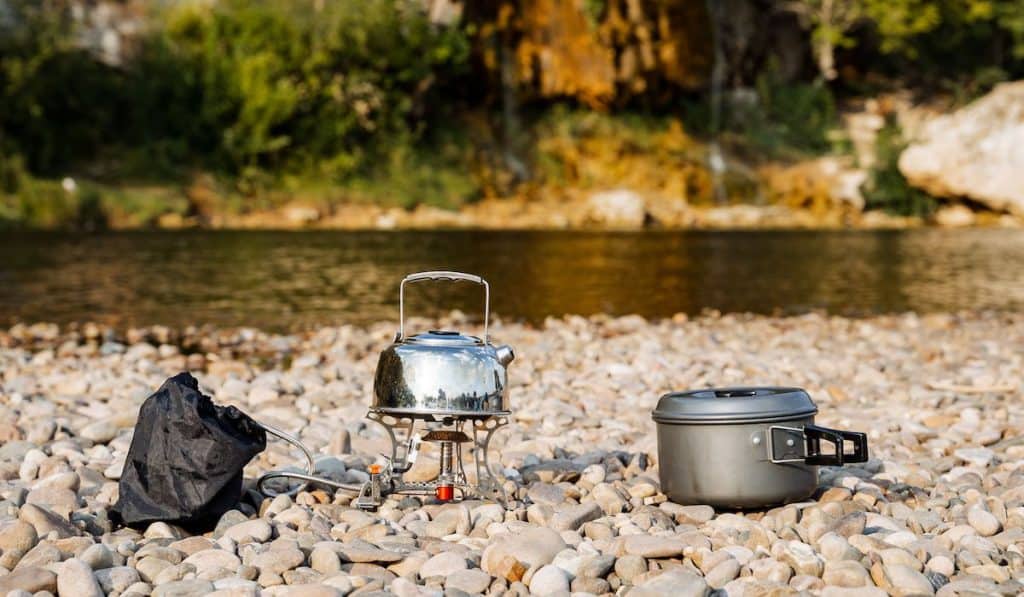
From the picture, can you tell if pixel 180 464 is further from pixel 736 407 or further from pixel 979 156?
pixel 979 156

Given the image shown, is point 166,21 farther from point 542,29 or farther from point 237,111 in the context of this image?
point 542,29

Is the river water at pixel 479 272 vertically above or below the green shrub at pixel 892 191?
below

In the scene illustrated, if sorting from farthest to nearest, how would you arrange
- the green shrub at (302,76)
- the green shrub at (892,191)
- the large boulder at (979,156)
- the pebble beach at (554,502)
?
the green shrub at (892,191) < the green shrub at (302,76) < the large boulder at (979,156) < the pebble beach at (554,502)

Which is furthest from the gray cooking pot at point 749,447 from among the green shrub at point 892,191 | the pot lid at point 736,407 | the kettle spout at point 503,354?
the green shrub at point 892,191

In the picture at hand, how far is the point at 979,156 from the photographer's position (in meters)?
29.5

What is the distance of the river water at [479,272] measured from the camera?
43.3 ft

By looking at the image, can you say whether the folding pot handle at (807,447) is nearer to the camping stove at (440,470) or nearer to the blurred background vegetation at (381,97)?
the camping stove at (440,470)

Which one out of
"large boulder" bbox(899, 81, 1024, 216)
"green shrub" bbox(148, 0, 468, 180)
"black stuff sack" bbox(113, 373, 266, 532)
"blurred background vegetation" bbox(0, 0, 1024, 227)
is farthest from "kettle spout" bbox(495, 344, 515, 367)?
"large boulder" bbox(899, 81, 1024, 216)

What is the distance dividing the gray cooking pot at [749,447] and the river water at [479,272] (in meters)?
7.74

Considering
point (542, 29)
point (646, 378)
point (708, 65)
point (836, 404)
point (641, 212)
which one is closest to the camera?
point (836, 404)

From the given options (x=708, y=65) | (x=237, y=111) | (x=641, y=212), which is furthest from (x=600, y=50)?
(x=237, y=111)

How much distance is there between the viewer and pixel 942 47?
4216cm

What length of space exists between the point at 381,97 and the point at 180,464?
95.4ft

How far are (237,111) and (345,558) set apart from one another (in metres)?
28.6
